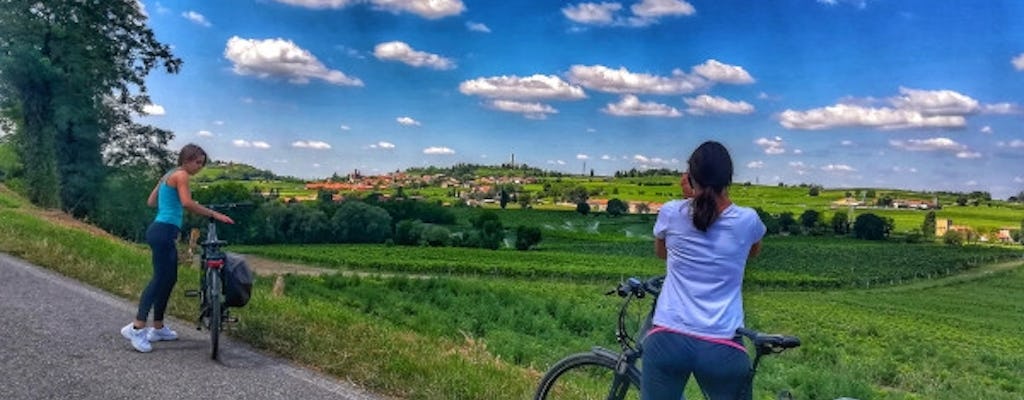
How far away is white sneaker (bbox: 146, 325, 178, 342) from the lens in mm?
6853

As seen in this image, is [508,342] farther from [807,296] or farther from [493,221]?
[493,221]

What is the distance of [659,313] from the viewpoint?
11.1ft

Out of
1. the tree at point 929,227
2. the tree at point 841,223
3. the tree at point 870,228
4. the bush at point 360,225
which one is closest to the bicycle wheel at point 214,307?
the bush at point 360,225

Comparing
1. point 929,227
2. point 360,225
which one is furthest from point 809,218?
point 360,225

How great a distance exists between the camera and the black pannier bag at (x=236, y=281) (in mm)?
6816

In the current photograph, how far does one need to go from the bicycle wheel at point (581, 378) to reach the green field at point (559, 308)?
3.12 feet

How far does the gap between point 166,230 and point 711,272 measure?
4.98m

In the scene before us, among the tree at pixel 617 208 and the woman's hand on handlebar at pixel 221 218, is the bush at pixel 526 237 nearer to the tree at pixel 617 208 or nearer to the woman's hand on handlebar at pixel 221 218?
the tree at pixel 617 208

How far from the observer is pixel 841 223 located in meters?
159

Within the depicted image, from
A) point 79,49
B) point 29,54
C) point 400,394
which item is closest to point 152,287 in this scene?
point 400,394

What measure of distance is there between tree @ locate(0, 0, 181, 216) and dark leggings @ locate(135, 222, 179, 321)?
28487mm

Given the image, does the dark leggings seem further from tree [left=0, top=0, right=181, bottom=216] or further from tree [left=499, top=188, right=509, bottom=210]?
tree [left=499, top=188, right=509, bottom=210]

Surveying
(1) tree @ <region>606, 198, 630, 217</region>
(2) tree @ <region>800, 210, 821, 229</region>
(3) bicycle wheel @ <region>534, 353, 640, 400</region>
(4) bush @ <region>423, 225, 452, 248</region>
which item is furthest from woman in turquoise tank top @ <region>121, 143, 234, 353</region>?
(2) tree @ <region>800, 210, 821, 229</region>

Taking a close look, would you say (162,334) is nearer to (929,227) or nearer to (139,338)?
(139,338)
